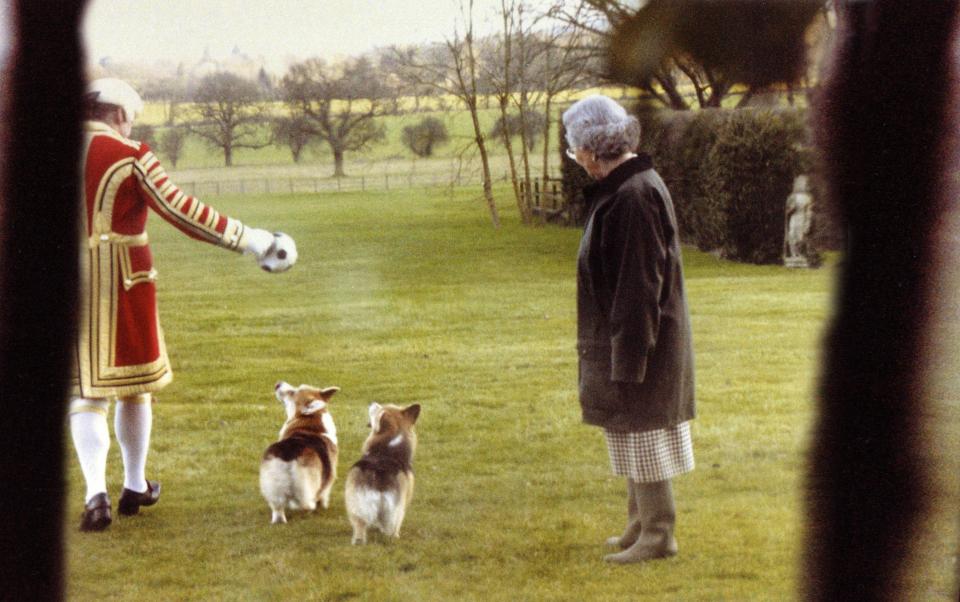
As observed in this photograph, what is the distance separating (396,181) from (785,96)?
1.10 meters

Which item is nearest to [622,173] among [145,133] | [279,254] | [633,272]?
[633,272]

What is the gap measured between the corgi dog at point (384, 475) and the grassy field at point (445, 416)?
71 mm

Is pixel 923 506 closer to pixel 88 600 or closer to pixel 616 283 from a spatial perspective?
pixel 616 283

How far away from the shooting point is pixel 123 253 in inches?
117

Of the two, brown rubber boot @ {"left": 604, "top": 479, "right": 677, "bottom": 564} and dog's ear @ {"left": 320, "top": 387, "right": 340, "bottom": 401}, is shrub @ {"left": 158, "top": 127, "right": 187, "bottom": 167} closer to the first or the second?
dog's ear @ {"left": 320, "top": 387, "right": 340, "bottom": 401}

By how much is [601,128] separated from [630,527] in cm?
111

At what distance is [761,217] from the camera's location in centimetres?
348

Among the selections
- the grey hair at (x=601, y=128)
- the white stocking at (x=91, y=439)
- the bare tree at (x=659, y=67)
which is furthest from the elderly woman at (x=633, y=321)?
the white stocking at (x=91, y=439)

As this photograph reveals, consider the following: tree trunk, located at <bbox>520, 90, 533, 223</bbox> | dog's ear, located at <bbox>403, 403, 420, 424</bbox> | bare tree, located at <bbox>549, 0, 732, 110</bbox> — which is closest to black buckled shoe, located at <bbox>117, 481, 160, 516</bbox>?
dog's ear, located at <bbox>403, 403, 420, 424</bbox>

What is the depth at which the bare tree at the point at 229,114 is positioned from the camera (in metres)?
3.07

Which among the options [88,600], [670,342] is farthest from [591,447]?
[88,600]

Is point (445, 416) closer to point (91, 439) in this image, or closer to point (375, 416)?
point (375, 416)

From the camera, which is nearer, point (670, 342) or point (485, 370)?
point (670, 342)

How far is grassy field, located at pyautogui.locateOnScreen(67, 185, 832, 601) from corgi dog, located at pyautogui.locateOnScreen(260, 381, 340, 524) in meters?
0.06
